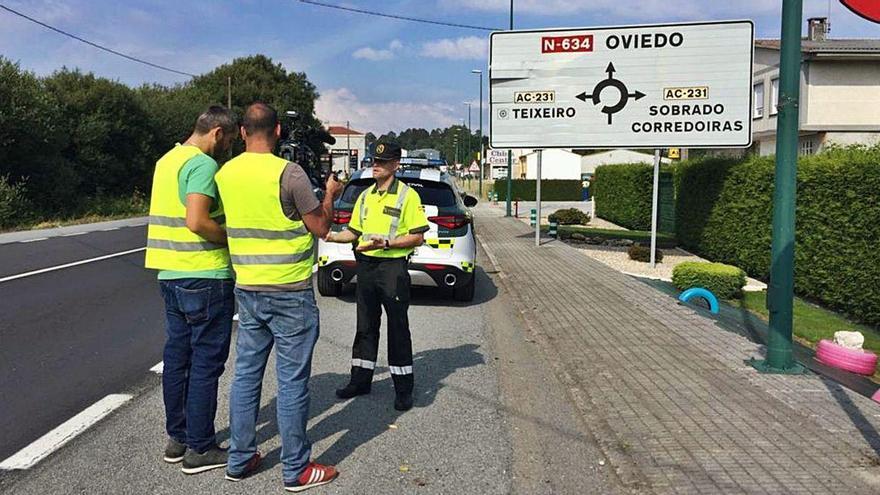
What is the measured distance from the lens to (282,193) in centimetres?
369

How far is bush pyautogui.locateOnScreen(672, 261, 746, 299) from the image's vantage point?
35.0ft

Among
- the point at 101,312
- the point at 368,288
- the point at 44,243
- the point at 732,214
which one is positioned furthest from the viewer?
the point at 44,243

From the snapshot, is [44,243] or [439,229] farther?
[44,243]

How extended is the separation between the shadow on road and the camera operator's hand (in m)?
1.52

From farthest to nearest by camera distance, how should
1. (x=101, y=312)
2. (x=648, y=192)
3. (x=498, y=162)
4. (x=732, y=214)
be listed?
(x=498, y=162) < (x=648, y=192) < (x=732, y=214) < (x=101, y=312)

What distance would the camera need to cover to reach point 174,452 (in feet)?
13.6

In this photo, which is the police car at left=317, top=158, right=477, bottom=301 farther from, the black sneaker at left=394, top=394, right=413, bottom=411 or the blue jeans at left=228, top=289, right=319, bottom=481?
the blue jeans at left=228, top=289, right=319, bottom=481

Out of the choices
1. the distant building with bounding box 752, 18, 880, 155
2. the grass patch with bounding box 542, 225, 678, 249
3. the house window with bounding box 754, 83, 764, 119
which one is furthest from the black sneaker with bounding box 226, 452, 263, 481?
the house window with bounding box 754, 83, 764, 119

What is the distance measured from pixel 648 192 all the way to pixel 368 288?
18445 mm

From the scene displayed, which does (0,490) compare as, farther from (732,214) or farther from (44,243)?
(44,243)

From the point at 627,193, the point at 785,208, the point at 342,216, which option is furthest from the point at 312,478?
the point at 627,193

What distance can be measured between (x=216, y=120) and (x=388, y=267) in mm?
1645

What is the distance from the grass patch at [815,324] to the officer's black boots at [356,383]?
532 cm

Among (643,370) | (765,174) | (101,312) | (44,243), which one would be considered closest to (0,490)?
(643,370)
